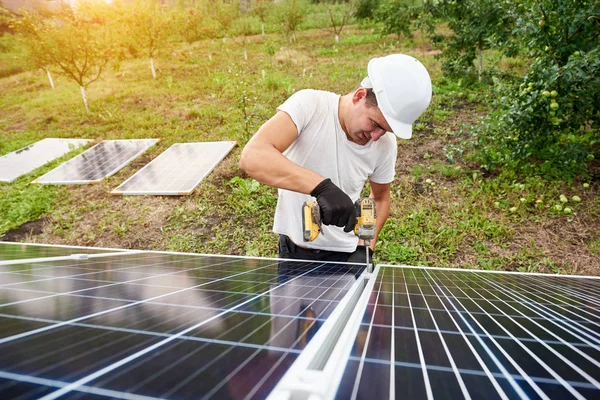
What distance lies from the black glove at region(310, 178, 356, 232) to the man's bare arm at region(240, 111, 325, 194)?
0.08 m

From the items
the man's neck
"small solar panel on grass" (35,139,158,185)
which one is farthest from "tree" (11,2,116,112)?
the man's neck

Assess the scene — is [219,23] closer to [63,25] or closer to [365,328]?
[63,25]

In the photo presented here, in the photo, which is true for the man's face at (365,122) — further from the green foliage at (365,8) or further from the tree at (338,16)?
the green foliage at (365,8)

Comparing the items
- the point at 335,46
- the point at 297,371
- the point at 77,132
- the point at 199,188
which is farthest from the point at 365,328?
the point at 335,46

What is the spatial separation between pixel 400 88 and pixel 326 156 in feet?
2.57

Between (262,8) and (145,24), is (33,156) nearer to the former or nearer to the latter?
(145,24)

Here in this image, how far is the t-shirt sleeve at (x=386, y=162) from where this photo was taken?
2820 millimetres

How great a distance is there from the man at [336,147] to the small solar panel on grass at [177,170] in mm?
4303

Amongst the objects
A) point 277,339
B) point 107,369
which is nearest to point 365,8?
point 277,339

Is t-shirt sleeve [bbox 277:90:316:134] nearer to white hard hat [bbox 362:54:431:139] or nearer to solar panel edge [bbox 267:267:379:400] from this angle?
white hard hat [bbox 362:54:431:139]

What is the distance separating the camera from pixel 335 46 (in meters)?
15.9

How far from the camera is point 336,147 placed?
8.66 feet

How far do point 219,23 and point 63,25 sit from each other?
8.01m

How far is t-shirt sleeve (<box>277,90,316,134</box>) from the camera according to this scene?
7.92ft
